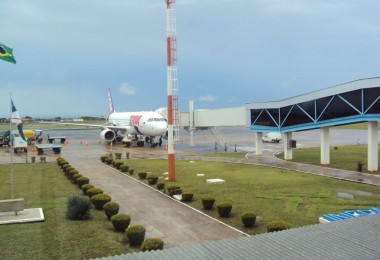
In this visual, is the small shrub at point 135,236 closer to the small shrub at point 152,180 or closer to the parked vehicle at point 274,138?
the small shrub at point 152,180

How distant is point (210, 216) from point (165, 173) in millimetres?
16425

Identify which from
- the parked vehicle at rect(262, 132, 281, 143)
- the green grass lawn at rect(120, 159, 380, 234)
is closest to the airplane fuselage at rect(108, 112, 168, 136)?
the green grass lawn at rect(120, 159, 380, 234)

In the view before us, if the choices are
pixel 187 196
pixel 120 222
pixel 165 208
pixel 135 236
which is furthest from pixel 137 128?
pixel 135 236

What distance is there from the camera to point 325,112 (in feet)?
136

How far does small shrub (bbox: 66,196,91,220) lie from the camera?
20859 mm

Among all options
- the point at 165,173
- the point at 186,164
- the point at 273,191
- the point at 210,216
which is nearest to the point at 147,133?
the point at 186,164

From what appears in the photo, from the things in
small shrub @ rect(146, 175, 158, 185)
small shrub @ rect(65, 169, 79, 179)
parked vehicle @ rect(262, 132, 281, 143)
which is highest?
parked vehicle @ rect(262, 132, 281, 143)

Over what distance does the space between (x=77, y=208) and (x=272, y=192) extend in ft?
46.3

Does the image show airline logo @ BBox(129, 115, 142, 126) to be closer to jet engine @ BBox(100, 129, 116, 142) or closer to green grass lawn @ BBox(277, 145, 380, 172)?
jet engine @ BBox(100, 129, 116, 142)

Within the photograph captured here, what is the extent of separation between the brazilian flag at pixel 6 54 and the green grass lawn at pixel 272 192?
1363 cm

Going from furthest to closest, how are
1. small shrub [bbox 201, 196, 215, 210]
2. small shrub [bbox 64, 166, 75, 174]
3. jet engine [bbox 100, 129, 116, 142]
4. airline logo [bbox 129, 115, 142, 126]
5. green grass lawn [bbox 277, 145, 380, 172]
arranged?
jet engine [bbox 100, 129, 116, 142] → airline logo [bbox 129, 115, 142, 126] → green grass lawn [bbox 277, 145, 380, 172] → small shrub [bbox 64, 166, 75, 174] → small shrub [bbox 201, 196, 215, 210]

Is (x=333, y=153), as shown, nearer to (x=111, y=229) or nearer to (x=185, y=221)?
(x=185, y=221)

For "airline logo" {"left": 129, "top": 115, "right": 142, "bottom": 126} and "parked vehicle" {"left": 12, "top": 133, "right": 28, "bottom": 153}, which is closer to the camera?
"parked vehicle" {"left": 12, "top": 133, "right": 28, "bottom": 153}

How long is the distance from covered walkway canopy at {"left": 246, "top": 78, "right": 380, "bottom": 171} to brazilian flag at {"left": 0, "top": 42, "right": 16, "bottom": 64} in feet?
96.4
